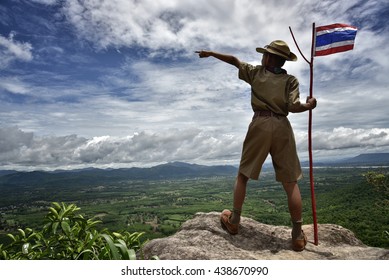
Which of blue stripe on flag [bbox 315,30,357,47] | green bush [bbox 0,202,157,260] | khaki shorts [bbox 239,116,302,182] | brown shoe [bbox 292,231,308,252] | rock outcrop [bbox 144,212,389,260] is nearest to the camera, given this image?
green bush [bbox 0,202,157,260]

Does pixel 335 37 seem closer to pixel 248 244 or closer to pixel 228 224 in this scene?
pixel 228 224

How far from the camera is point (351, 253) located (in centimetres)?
442

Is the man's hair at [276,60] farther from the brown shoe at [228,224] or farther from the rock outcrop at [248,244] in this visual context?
the rock outcrop at [248,244]

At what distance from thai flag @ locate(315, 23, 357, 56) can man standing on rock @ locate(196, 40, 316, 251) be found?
22.4 inches

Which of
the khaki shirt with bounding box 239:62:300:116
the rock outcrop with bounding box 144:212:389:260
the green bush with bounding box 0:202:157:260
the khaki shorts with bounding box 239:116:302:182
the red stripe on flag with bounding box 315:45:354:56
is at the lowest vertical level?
the rock outcrop with bounding box 144:212:389:260

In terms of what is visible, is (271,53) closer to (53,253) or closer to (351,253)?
(351,253)

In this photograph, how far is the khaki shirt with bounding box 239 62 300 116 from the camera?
4.21 meters

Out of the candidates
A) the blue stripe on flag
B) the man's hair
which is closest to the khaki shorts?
the man's hair

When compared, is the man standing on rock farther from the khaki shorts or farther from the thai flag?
the thai flag

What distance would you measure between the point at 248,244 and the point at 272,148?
1.46m

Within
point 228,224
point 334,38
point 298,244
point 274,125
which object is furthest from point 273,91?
point 298,244

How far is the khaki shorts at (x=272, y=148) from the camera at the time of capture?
4.21 m

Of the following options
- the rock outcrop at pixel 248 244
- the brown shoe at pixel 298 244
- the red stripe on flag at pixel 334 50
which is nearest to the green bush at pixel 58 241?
the rock outcrop at pixel 248 244

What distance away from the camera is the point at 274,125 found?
420 centimetres
